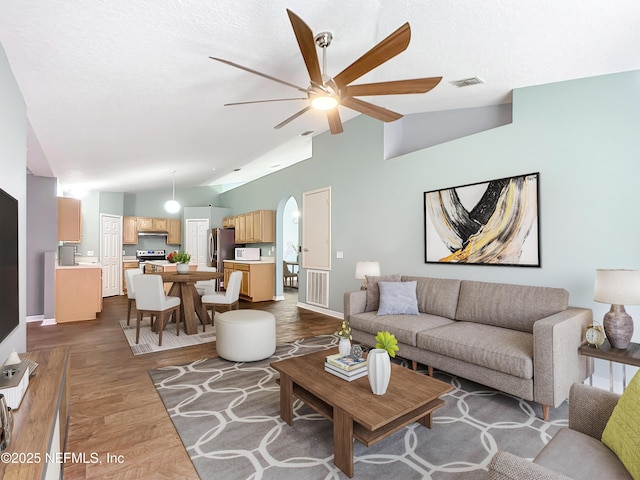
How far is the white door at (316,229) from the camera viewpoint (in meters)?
5.85

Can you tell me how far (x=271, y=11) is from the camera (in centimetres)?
221

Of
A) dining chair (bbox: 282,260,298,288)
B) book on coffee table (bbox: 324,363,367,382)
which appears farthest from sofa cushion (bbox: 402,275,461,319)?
dining chair (bbox: 282,260,298,288)

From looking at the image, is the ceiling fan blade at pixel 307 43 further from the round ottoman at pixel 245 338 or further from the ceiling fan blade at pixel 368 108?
the round ottoman at pixel 245 338

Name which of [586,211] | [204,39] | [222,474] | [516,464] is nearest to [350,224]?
[586,211]

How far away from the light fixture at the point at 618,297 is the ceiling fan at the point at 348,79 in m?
→ 1.88

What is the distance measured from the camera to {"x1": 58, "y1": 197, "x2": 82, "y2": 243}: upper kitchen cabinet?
584 centimetres

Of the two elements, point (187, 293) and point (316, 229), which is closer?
point (187, 293)

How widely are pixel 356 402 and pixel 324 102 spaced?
2089mm

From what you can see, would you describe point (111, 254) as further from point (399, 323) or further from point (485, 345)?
point (485, 345)

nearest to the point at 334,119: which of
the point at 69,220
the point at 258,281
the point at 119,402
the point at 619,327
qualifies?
the point at 619,327

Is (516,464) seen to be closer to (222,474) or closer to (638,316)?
(222,474)

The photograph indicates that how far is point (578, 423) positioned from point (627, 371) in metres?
1.92

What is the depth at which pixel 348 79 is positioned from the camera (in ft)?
7.89

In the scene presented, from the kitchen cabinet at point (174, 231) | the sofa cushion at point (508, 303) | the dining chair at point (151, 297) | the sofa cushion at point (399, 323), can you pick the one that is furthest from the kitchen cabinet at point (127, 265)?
the sofa cushion at point (508, 303)
